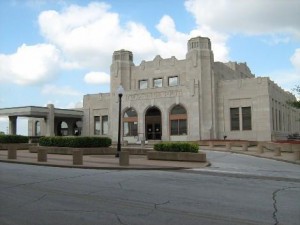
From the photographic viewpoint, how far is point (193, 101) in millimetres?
53500

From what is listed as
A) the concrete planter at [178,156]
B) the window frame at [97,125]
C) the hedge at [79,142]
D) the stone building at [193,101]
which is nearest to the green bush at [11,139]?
the hedge at [79,142]

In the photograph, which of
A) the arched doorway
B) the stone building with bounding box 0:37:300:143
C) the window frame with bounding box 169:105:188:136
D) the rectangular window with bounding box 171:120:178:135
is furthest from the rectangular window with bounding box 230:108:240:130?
the arched doorway

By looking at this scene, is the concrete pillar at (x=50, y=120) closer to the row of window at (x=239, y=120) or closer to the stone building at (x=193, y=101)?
the stone building at (x=193, y=101)

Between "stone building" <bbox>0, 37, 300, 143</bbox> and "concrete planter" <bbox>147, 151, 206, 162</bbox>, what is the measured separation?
29.7m

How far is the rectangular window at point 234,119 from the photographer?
52.3m

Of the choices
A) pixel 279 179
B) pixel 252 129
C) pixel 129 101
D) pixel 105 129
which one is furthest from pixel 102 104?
pixel 279 179

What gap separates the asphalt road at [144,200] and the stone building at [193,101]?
38.2 metres

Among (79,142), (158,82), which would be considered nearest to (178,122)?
(158,82)

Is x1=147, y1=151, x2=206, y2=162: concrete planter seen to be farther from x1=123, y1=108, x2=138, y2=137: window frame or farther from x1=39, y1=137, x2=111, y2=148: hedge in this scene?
x1=123, y1=108, x2=138, y2=137: window frame

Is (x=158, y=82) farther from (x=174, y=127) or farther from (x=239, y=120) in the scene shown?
(x=239, y=120)

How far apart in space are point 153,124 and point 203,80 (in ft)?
31.7

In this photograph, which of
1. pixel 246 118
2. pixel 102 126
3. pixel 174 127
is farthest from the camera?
pixel 102 126

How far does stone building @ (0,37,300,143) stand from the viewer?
5138 centimetres

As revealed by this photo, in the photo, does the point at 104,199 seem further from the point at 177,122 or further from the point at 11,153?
the point at 177,122
